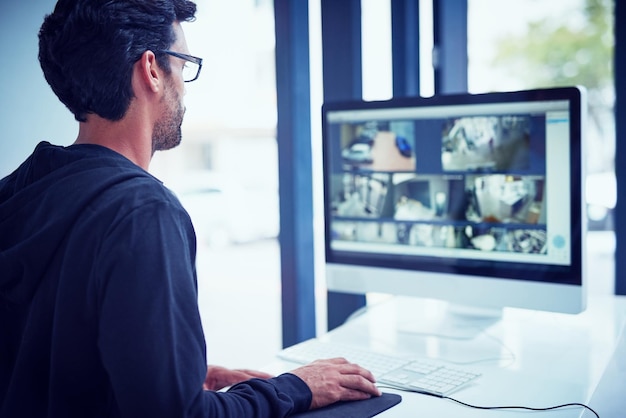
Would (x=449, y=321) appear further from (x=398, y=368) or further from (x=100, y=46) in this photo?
(x=100, y=46)

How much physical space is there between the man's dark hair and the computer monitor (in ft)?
2.12

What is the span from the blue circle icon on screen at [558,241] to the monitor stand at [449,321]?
277mm

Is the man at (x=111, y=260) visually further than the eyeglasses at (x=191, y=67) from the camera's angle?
No

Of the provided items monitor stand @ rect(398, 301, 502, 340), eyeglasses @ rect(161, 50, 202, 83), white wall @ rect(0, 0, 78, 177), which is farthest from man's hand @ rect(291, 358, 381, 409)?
white wall @ rect(0, 0, 78, 177)

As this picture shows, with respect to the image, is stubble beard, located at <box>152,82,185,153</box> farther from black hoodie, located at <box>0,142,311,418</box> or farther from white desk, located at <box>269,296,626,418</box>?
white desk, located at <box>269,296,626,418</box>

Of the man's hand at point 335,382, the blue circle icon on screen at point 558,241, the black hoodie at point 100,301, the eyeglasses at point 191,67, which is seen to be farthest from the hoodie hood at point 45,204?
the blue circle icon on screen at point 558,241

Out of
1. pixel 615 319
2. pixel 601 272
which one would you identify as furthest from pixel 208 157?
pixel 615 319

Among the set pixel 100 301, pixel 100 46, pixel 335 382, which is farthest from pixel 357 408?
pixel 100 46

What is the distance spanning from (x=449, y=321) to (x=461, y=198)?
1.07 ft

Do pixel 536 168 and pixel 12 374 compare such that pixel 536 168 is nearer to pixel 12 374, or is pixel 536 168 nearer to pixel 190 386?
pixel 190 386

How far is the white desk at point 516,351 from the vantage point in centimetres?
111

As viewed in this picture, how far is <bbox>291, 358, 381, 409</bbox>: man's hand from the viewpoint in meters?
1.07

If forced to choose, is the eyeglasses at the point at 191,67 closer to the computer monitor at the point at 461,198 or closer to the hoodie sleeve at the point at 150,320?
the hoodie sleeve at the point at 150,320

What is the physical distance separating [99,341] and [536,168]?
929 millimetres
